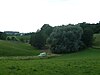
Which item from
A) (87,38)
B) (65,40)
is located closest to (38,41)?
(87,38)

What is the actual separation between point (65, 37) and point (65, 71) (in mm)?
92823

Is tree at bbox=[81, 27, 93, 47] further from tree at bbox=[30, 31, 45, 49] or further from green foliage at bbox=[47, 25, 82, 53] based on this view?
tree at bbox=[30, 31, 45, 49]

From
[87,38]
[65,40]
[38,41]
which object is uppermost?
[87,38]

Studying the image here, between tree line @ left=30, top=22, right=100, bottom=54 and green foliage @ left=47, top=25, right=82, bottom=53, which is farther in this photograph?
tree line @ left=30, top=22, right=100, bottom=54

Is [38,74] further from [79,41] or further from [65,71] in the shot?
[79,41]

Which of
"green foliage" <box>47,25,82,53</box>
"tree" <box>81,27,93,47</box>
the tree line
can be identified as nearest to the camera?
"green foliage" <box>47,25,82,53</box>

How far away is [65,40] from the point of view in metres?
112

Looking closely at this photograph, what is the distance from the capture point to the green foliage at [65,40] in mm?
110688

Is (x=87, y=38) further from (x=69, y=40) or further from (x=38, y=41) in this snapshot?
(x=38, y=41)

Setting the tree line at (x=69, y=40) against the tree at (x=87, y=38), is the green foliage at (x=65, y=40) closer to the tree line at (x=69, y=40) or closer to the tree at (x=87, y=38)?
the tree line at (x=69, y=40)

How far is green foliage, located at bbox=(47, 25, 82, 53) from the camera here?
110688 mm

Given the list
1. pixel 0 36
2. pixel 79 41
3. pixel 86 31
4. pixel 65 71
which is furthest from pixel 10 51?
pixel 65 71

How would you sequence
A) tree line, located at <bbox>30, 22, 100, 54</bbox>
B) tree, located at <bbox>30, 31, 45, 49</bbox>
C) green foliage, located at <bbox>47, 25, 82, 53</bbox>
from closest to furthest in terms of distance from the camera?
1. green foliage, located at <bbox>47, 25, 82, 53</bbox>
2. tree line, located at <bbox>30, 22, 100, 54</bbox>
3. tree, located at <bbox>30, 31, 45, 49</bbox>

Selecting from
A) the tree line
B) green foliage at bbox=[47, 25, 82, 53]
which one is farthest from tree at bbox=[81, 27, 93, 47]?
green foliage at bbox=[47, 25, 82, 53]
